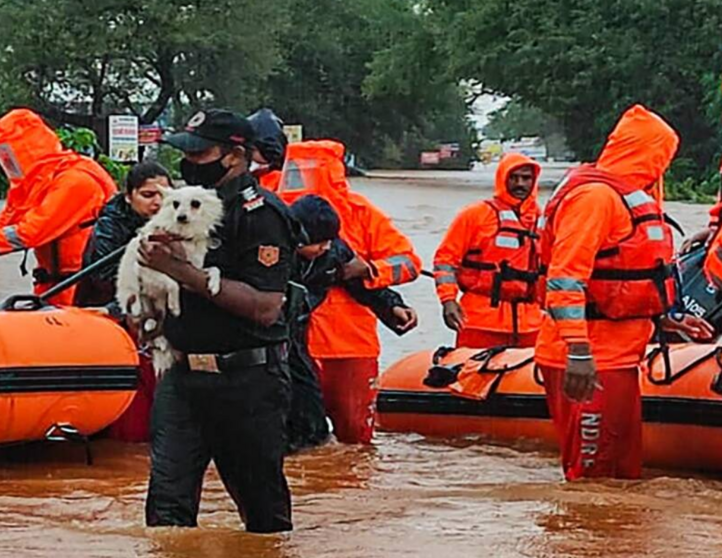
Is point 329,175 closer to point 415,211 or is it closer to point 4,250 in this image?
point 4,250

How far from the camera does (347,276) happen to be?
731 centimetres

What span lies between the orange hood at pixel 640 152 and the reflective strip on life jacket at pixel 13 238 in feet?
9.68

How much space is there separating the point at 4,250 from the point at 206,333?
3529mm

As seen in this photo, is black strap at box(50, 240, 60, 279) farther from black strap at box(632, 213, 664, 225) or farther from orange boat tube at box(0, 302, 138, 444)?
black strap at box(632, 213, 664, 225)

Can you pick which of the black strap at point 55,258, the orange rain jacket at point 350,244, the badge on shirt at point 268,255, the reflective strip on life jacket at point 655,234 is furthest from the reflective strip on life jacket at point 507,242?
the badge on shirt at point 268,255

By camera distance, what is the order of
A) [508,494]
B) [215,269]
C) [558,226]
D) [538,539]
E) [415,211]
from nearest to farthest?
1. [215,269]
2. [538,539]
3. [558,226]
4. [508,494]
5. [415,211]

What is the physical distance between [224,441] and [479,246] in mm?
3681

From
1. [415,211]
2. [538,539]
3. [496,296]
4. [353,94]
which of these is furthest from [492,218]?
[353,94]

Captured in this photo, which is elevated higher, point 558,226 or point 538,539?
point 558,226

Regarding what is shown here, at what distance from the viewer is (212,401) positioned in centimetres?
486

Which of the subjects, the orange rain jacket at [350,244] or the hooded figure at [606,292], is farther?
the orange rain jacket at [350,244]

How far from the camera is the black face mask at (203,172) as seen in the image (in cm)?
493

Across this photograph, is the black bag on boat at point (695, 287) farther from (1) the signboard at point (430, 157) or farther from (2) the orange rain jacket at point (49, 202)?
(1) the signboard at point (430, 157)

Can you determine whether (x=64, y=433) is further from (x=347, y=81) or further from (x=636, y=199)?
(x=347, y=81)
